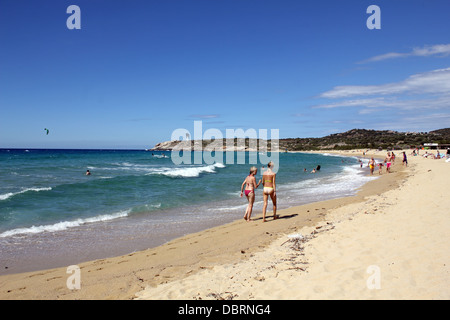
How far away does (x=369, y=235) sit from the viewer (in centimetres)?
609

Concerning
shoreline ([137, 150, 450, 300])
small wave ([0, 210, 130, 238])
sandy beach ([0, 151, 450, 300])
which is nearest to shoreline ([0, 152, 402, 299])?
sandy beach ([0, 151, 450, 300])

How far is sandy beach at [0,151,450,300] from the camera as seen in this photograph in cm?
394

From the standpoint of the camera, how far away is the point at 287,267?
4777 mm

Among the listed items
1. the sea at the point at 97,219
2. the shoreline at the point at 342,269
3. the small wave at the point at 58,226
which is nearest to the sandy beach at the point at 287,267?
the shoreline at the point at 342,269

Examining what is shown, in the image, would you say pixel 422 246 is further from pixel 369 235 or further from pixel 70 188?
pixel 70 188

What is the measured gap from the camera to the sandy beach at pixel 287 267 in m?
3.94

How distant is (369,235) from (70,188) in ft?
57.3

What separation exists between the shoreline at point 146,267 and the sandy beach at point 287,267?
20mm

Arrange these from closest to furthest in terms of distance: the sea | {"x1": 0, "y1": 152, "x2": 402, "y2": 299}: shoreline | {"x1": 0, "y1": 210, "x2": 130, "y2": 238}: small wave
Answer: {"x1": 0, "y1": 152, "x2": 402, "y2": 299}: shoreline
the sea
{"x1": 0, "y1": 210, "x2": 130, "y2": 238}: small wave

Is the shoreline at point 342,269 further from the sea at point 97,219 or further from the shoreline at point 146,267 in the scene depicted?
the sea at point 97,219

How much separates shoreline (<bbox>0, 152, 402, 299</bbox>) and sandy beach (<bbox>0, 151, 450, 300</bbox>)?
0.07 ft

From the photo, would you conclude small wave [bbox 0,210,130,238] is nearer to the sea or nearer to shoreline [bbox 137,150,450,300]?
the sea

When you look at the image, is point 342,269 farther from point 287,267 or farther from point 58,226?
point 58,226

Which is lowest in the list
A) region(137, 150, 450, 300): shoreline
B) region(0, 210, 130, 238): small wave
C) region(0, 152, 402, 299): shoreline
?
region(0, 210, 130, 238): small wave
